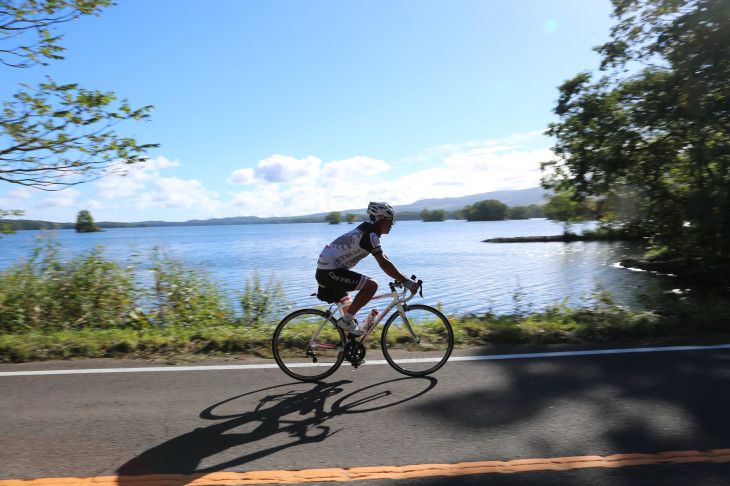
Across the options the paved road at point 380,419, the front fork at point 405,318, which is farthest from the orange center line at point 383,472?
the front fork at point 405,318

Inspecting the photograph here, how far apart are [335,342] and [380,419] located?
160cm

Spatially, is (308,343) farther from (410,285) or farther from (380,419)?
(380,419)

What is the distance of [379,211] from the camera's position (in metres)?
5.38

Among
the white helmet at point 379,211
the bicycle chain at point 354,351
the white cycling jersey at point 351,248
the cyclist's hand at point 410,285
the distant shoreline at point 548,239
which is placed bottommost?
the distant shoreline at point 548,239

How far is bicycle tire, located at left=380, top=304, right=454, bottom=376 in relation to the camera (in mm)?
5547

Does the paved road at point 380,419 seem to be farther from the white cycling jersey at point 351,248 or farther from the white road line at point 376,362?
the white cycling jersey at point 351,248

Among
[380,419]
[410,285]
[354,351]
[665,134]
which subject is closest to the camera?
[380,419]

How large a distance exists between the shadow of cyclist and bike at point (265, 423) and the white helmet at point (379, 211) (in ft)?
6.21

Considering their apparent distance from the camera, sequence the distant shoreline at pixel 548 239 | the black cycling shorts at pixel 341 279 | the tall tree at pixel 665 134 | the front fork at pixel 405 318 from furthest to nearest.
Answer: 1. the distant shoreline at pixel 548 239
2. the tall tree at pixel 665 134
3. the front fork at pixel 405 318
4. the black cycling shorts at pixel 341 279

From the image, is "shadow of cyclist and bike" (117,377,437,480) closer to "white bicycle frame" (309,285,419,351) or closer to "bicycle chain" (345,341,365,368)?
"bicycle chain" (345,341,365,368)

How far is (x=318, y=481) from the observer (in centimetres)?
312

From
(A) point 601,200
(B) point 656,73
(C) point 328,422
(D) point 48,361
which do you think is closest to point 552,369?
(C) point 328,422

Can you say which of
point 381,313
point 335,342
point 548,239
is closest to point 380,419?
point 335,342

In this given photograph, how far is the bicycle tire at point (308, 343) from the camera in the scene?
552 cm
